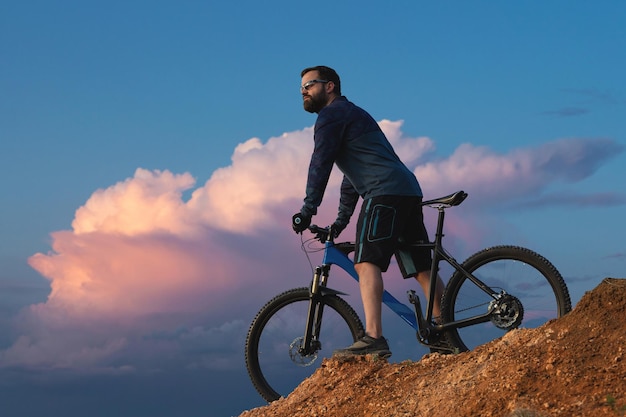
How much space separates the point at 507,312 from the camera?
25.2ft

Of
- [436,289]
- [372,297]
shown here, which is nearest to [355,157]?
[372,297]

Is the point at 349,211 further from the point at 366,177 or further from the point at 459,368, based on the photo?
the point at 459,368

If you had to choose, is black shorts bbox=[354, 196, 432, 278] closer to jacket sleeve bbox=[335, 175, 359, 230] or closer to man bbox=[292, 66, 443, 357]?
man bbox=[292, 66, 443, 357]

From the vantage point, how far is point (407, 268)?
8.06 meters

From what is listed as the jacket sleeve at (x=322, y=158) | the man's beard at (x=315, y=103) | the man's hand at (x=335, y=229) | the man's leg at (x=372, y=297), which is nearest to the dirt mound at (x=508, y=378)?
the man's leg at (x=372, y=297)

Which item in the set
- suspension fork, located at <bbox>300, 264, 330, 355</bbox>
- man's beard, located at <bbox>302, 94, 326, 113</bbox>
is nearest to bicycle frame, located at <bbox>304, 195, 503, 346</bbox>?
suspension fork, located at <bbox>300, 264, 330, 355</bbox>

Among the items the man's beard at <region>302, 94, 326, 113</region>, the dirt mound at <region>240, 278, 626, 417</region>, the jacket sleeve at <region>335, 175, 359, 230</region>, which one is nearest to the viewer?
the dirt mound at <region>240, 278, 626, 417</region>

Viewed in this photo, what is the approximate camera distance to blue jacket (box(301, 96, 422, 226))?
25.2ft

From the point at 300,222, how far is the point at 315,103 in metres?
1.20

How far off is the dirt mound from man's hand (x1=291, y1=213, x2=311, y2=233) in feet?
4.14

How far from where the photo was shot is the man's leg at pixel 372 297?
7562mm

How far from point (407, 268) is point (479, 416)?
236cm

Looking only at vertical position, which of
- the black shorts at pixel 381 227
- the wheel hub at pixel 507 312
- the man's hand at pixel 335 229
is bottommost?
the wheel hub at pixel 507 312

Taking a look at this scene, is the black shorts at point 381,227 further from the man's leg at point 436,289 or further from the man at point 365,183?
the man's leg at point 436,289
